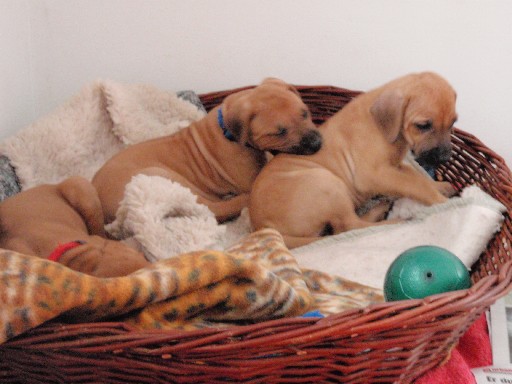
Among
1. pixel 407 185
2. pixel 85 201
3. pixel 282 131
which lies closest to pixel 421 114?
pixel 407 185

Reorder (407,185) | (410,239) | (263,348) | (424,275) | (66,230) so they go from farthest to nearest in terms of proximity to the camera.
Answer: (407,185) → (410,239) → (66,230) → (424,275) → (263,348)

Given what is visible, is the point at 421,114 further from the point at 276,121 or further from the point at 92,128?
the point at 92,128

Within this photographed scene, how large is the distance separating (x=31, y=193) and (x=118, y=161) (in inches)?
15.9

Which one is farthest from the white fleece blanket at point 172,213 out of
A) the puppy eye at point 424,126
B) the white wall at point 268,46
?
the white wall at point 268,46

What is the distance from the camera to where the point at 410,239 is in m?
2.18

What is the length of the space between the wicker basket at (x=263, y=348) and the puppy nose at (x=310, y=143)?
1080 millimetres

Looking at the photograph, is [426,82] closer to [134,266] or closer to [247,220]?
[247,220]

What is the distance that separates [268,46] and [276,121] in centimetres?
66

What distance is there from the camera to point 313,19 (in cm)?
296

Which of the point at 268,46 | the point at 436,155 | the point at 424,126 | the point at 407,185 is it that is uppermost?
the point at 268,46

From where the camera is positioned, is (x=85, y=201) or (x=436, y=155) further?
(x=436, y=155)

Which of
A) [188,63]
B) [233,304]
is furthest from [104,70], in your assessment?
[233,304]

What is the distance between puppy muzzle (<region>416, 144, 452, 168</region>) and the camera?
2379 millimetres

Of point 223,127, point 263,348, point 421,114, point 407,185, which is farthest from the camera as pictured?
point 223,127
